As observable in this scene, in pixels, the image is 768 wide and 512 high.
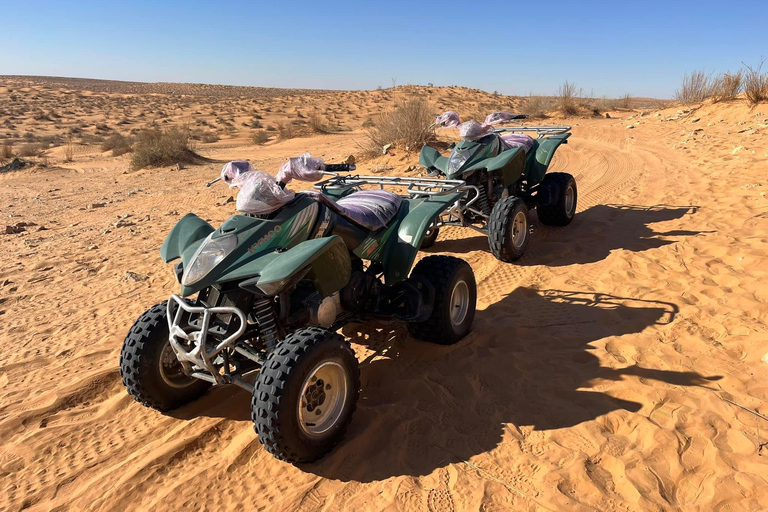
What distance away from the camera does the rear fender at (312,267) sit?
8.69 feet

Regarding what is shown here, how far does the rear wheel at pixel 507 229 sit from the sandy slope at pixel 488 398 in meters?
0.17

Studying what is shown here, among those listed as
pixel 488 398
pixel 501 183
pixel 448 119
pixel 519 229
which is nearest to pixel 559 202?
pixel 501 183

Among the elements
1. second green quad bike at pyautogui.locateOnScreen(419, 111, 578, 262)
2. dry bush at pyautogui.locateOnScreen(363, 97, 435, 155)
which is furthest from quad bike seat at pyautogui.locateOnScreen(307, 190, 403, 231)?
dry bush at pyautogui.locateOnScreen(363, 97, 435, 155)

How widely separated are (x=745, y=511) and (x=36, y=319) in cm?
551

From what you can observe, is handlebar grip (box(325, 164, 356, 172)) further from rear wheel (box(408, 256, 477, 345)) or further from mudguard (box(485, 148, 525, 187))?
mudguard (box(485, 148, 525, 187))

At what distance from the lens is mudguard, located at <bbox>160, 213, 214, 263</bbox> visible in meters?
3.23

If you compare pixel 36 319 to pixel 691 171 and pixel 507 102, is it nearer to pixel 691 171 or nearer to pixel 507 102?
pixel 691 171

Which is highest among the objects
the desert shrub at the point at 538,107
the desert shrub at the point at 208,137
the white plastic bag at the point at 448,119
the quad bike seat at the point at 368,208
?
the desert shrub at the point at 538,107

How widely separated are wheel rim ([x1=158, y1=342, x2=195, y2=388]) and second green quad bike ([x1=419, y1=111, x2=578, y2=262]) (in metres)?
3.28

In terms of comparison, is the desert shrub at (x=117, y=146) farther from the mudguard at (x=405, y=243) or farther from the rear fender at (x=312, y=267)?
the rear fender at (x=312, y=267)

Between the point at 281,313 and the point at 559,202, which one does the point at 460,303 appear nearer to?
the point at 281,313

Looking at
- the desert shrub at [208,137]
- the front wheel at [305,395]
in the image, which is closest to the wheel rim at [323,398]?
the front wheel at [305,395]

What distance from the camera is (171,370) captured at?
128 inches

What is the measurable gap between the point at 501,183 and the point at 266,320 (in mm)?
4230
